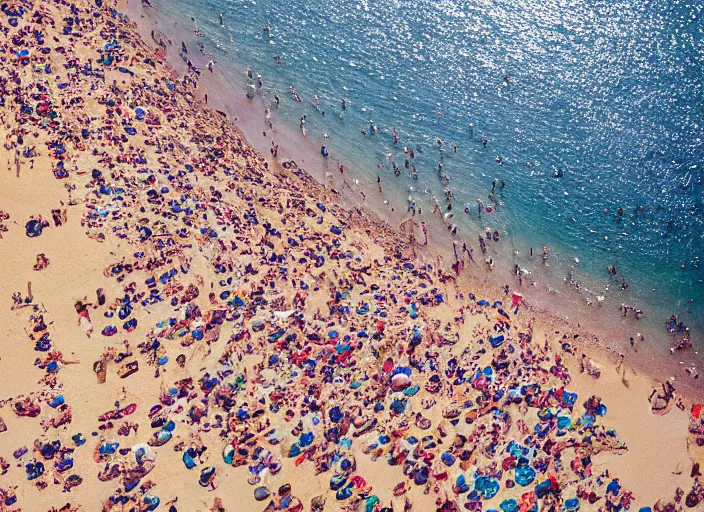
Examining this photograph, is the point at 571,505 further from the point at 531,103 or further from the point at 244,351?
the point at 531,103

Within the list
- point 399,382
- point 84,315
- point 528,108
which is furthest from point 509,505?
point 528,108

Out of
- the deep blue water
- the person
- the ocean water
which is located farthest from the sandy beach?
the deep blue water

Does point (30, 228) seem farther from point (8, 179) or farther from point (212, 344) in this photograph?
point (212, 344)

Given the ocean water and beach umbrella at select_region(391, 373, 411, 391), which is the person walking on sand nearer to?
beach umbrella at select_region(391, 373, 411, 391)

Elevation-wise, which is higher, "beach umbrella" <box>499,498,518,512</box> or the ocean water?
the ocean water

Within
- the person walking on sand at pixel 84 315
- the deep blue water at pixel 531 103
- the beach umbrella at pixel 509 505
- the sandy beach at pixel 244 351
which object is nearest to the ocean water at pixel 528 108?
the deep blue water at pixel 531 103

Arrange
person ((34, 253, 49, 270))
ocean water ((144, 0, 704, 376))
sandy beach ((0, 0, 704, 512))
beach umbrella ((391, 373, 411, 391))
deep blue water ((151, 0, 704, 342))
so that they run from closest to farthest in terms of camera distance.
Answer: sandy beach ((0, 0, 704, 512)) < person ((34, 253, 49, 270)) < beach umbrella ((391, 373, 411, 391)) < ocean water ((144, 0, 704, 376)) < deep blue water ((151, 0, 704, 342))
